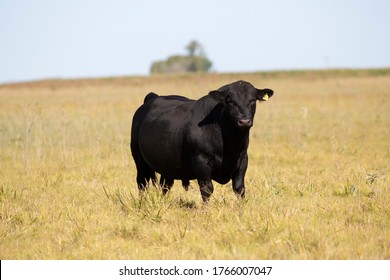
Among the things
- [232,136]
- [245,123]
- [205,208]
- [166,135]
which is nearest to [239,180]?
[232,136]

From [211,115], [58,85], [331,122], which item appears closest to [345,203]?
[211,115]

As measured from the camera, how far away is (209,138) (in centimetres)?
762

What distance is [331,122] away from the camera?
69.1 feet

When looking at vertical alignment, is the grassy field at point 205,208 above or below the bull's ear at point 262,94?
below

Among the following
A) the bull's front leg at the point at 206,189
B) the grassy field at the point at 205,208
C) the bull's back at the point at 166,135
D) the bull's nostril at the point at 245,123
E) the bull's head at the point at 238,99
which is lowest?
the grassy field at the point at 205,208

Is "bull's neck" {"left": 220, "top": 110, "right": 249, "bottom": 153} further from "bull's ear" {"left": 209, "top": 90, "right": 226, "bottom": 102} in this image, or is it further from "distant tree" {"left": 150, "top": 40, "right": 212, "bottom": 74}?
"distant tree" {"left": 150, "top": 40, "right": 212, "bottom": 74}

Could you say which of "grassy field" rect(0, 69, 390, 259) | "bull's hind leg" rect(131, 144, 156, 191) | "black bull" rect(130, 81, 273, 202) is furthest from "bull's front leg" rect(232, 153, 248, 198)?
"bull's hind leg" rect(131, 144, 156, 191)

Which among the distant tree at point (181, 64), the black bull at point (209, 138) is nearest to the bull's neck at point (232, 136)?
the black bull at point (209, 138)

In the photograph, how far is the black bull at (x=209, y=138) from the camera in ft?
24.3

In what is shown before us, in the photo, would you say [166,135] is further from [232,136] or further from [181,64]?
[181,64]

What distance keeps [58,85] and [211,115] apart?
46234 mm

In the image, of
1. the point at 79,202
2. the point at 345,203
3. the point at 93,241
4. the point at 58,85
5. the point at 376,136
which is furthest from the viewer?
the point at 58,85

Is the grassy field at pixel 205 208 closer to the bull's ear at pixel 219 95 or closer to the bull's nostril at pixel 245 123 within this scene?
the bull's nostril at pixel 245 123
